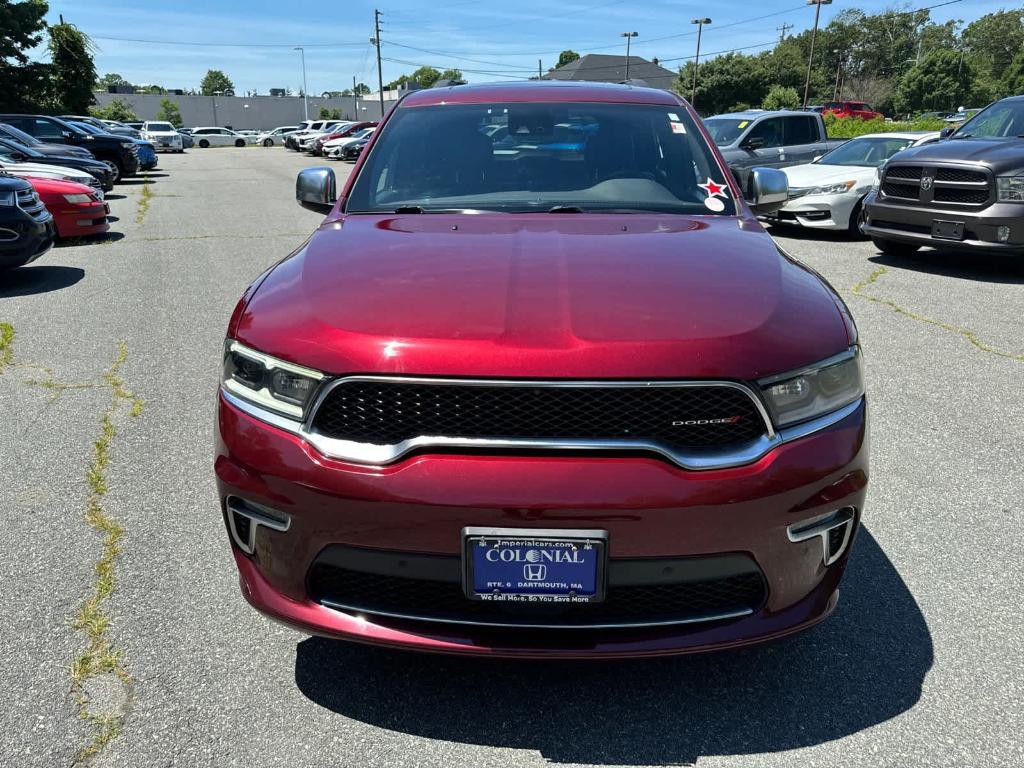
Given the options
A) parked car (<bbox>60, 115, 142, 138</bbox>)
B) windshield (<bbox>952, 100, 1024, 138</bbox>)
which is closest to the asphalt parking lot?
windshield (<bbox>952, 100, 1024, 138</bbox>)

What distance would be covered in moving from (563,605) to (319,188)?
254cm

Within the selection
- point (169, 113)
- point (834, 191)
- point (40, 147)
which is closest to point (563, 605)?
point (834, 191)

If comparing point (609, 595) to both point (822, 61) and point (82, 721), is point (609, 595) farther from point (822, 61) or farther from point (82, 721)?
point (822, 61)

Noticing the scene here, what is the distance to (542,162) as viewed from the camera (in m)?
3.46

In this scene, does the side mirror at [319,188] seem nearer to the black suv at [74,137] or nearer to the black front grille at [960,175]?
the black front grille at [960,175]

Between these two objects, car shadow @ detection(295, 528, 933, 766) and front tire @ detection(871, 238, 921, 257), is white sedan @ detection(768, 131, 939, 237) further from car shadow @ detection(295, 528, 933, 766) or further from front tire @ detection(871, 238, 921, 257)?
car shadow @ detection(295, 528, 933, 766)

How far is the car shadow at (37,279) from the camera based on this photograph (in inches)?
314

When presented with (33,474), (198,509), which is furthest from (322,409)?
(33,474)

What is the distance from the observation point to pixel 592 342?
1986 mm

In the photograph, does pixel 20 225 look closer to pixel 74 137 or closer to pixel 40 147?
pixel 40 147

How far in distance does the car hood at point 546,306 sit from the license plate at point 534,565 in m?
0.38

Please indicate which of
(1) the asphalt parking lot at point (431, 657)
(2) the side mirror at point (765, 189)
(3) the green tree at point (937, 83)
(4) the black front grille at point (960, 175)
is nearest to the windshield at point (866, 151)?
(4) the black front grille at point (960, 175)

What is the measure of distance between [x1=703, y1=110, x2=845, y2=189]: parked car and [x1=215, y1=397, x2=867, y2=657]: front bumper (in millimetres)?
12377

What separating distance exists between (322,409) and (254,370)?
0.28 metres
